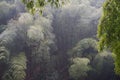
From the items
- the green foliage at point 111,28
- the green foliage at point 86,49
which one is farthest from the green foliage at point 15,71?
the green foliage at point 111,28

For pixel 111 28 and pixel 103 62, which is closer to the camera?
pixel 111 28

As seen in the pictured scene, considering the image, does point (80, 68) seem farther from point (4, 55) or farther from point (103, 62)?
point (4, 55)

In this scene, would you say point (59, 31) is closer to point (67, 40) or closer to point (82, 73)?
point (67, 40)

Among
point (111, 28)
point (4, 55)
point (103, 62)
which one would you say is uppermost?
point (111, 28)

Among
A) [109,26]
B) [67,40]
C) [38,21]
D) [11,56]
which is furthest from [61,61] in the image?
[109,26]

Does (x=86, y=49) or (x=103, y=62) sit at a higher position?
(x=86, y=49)

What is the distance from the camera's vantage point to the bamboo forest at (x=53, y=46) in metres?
15.4

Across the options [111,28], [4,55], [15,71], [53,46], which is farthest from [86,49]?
[111,28]

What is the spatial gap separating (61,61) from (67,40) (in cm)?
184

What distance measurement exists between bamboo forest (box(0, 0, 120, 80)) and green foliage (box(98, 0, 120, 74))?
248 inches

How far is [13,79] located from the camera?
45.5 ft

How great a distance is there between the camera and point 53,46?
18.0m

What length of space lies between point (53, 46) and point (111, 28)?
1266 cm

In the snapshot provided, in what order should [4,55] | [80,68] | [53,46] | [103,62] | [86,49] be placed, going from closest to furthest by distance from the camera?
1. [4,55]
2. [80,68]
3. [103,62]
4. [86,49]
5. [53,46]
